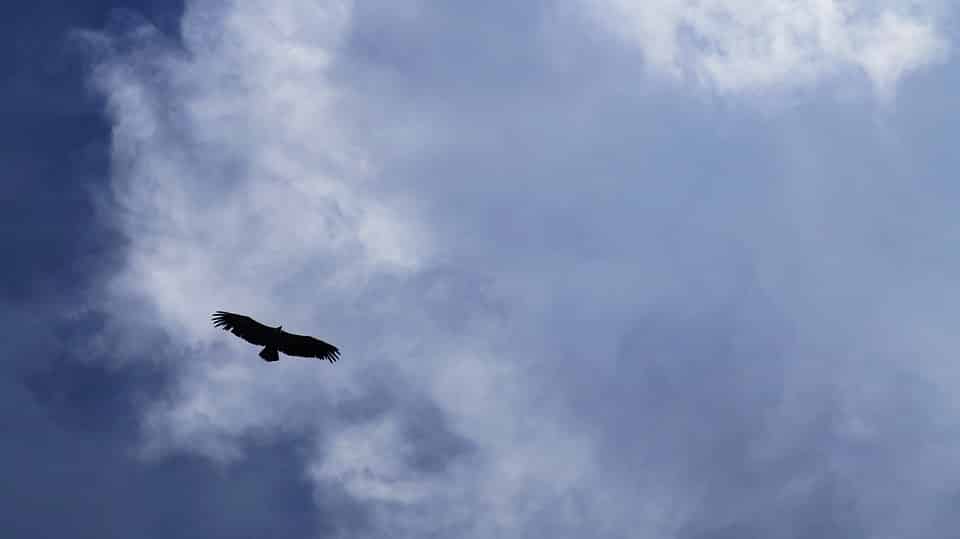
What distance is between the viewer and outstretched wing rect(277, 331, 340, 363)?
80500mm

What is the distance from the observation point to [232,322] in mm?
79812

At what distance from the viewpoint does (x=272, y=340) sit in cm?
8056

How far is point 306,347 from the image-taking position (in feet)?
265

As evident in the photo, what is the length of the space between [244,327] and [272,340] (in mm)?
2180

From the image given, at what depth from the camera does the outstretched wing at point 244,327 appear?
79.6 metres

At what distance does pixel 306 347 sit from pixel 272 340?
242cm

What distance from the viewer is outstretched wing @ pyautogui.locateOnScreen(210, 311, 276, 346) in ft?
261

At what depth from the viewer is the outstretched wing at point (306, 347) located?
8050 centimetres

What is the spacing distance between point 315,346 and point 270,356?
3185mm

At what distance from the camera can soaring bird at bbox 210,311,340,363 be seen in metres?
79.8

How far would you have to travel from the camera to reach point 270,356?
80188 millimetres

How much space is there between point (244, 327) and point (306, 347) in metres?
4.53

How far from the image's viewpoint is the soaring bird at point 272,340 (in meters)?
79.8

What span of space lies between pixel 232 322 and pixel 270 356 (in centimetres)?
354
